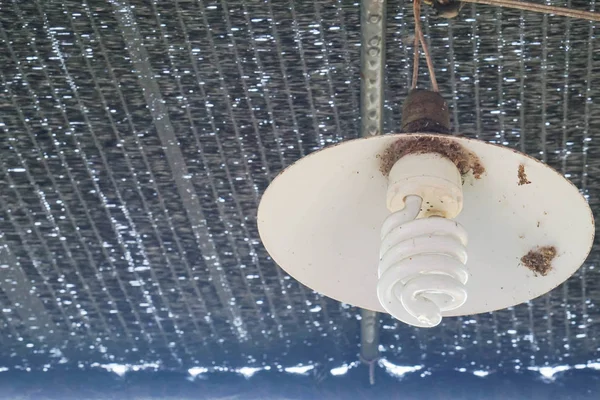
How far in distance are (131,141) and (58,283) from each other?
0.42m

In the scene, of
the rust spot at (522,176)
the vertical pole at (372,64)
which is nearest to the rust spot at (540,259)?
the rust spot at (522,176)

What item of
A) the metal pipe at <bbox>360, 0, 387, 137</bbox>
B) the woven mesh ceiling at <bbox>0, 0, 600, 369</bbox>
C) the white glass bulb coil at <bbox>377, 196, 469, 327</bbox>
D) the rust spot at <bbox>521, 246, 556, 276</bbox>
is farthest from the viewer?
the woven mesh ceiling at <bbox>0, 0, 600, 369</bbox>

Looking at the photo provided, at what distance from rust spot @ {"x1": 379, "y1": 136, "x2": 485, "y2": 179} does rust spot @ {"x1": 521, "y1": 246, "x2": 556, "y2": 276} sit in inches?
5.7

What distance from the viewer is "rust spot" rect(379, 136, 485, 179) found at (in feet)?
4.15

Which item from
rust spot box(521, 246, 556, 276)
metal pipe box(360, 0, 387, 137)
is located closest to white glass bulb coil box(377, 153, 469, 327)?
rust spot box(521, 246, 556, 276)

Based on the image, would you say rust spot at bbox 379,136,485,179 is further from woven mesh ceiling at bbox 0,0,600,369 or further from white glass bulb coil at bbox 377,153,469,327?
woven mesh ceiling at bbox 0,0,600,369

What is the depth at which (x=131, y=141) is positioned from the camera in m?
1.82

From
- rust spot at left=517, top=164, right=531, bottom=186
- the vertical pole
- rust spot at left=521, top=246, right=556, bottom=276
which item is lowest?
rust spot at left=521, top=246, right=556, bottom=276

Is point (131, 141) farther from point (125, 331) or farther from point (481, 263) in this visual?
point (481, 263)

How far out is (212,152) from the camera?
1.83m

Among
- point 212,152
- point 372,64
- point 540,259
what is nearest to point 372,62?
point 372,64

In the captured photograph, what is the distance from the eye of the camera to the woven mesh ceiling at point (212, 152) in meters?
1.70

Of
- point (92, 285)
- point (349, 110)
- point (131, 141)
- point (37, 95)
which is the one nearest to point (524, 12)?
point (349, 110)

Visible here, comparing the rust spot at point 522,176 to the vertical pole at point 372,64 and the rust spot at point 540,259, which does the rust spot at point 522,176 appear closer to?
the rust spot at point 540,259
